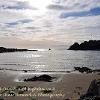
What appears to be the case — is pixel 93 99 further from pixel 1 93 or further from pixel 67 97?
pixel 1 93

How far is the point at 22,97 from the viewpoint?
35.9 metres

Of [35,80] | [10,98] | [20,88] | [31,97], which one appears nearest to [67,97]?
[31,97]

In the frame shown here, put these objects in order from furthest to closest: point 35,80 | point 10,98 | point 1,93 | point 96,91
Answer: point 35,80, point 1,93, point 10,98, point 96,91

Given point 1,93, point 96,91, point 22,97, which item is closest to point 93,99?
point 96,91

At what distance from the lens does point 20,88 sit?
4322 cm

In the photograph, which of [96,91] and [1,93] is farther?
[1,93]

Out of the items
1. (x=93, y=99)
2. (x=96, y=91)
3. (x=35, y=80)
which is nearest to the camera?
(x=93, y=99)

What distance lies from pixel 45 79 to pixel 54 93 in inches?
673

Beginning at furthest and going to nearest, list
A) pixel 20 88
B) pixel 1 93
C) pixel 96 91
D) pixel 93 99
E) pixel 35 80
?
pixel 35 80 < pixel 20 88 < pixel 1 93 < pixel 96 91 < pixel 93 99

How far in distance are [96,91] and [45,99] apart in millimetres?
6679

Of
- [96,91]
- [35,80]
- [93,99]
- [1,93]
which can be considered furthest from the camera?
[35,80]

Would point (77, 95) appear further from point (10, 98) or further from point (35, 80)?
point (35, 80)

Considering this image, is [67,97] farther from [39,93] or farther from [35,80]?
[35,80]

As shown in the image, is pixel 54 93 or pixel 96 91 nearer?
pixel 96 91
